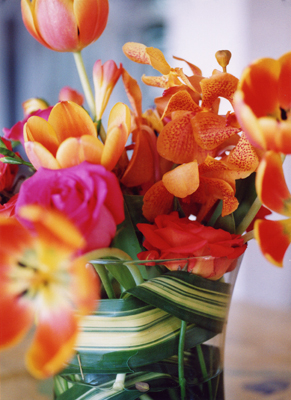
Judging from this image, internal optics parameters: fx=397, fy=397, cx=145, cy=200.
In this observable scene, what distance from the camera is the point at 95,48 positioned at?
587 millimetres

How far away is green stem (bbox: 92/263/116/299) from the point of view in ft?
0.62

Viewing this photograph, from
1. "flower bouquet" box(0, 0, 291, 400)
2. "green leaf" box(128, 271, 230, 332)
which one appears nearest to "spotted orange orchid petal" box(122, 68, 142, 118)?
"flower bouquet" box(0, 0, 291, 400)

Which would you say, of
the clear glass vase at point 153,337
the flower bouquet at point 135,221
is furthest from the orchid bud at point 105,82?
the clear glass vase at point 153,337

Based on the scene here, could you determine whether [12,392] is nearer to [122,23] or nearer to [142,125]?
[142,125]

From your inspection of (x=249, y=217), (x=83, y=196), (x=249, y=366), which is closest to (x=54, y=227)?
(x=83, y=196)

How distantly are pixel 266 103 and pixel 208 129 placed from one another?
0.18 ft

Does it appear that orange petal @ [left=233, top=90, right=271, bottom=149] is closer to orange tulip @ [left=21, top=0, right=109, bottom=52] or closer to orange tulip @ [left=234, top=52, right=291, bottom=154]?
orange tulip @ [left=234, top=52, right=291, bottom=154]

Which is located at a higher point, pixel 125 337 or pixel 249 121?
pixel 249 121

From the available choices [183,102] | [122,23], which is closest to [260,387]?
[183,102]

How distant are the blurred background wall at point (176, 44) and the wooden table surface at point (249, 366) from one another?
6 cm

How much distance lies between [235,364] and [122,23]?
40cm

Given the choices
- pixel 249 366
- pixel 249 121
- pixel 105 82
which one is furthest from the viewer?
pixel 249 366

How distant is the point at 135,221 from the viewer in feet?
0.69

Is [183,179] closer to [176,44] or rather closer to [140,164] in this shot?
[140,164]
